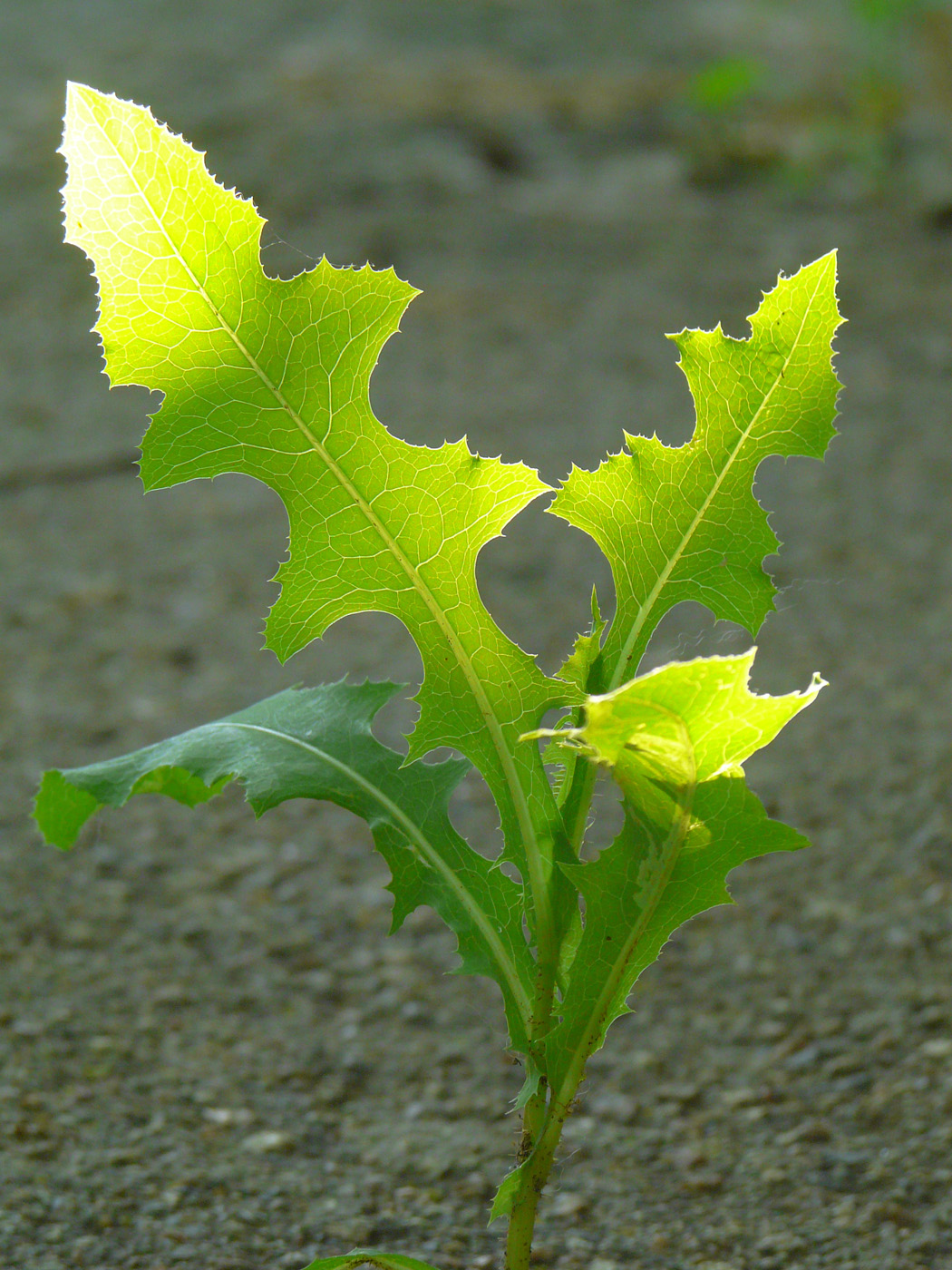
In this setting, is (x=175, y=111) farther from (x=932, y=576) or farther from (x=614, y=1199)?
(x=614, y=1199)

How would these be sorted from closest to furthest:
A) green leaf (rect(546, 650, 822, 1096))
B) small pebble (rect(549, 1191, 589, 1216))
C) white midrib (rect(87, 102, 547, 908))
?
green leaf (rect(546, 650, 822, 1096)), white midrib (rect(87, 102, 547, 908)), small pebble (rect(549, 1191, 589, 1216))

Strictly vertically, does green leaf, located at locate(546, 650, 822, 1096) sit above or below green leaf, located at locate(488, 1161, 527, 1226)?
above

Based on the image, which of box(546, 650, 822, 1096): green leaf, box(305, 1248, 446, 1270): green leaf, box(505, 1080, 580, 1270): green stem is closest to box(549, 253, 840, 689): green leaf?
box(546, 650, 822, 1096): green leaf

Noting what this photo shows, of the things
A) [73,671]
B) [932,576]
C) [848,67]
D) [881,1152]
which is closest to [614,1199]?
[881,1152]

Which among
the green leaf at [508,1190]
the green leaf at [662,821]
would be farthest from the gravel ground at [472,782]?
the green leaf at [508,1190]

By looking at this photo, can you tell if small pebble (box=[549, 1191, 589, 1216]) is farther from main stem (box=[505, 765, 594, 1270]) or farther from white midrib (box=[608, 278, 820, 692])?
white midrib (box=[608, 278, 820, 692])

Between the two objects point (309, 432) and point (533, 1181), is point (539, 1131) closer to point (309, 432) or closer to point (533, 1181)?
point (533, 1181)

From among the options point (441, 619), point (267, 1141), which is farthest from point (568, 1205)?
point (441, 619)
